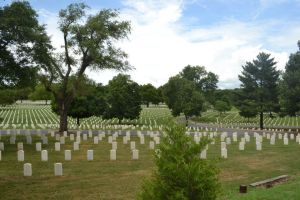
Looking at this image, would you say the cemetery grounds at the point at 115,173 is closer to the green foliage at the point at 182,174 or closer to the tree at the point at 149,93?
the green foliage at the point at 182,174

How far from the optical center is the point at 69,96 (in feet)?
124


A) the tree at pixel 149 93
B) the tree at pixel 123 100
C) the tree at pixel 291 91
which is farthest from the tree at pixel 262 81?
the tree at pixel 149 93

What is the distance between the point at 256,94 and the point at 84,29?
26.1m

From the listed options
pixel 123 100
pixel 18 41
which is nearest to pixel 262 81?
pixel 123 100

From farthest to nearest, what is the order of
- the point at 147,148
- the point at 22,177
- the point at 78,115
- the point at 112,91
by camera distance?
1. the point at 112,91
2. the point at 78,115
3. the point at 147,148
4. the point at 22,177

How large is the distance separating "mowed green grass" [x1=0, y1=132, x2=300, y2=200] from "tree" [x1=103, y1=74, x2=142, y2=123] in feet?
97.9

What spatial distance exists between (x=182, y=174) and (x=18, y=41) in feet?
73.7

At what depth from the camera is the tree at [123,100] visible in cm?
5456

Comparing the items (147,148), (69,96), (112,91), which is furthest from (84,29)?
(112,91)

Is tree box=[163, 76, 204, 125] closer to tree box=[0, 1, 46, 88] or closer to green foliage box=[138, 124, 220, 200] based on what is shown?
tree box=[0, 1, 46, 88]

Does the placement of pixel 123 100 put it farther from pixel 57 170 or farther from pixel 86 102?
pixel 57 170

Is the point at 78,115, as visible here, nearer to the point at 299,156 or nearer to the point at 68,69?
the point at 68,69

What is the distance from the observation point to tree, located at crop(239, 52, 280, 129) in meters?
53.0

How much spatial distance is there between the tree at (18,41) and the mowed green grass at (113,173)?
531 cm
